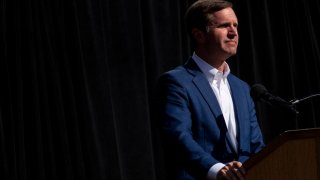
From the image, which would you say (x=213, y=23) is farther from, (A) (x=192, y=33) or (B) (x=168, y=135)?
(B) (x=168, y=135)

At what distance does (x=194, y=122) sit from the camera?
2.06 m

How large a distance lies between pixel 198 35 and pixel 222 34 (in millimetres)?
112

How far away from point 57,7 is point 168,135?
4.69 ft

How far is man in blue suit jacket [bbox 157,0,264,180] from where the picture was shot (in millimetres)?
1913

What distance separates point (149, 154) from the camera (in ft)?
10.5

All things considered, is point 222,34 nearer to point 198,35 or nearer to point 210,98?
point 198,35

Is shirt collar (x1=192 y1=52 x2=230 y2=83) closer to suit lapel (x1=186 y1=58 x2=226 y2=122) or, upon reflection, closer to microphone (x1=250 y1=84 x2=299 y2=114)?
suit lapel (x1=186 y1=58 x2=226 y2=122)

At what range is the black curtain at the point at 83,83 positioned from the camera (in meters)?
2.95

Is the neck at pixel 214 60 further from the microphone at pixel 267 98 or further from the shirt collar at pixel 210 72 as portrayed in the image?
the microphone at pixel 267 98

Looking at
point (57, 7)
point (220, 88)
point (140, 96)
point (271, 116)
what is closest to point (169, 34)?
point (140, 96)

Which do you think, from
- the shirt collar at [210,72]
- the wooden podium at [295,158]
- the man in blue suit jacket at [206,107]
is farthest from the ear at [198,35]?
the wooden podium at [295,158]

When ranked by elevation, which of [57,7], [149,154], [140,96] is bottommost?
[149,154]

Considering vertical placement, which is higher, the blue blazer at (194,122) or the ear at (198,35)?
the ear at (198,35)

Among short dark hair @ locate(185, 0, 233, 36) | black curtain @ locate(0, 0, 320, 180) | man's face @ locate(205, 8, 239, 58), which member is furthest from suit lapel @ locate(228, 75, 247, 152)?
black curtain @ locate(0, 0, 320, 180)
